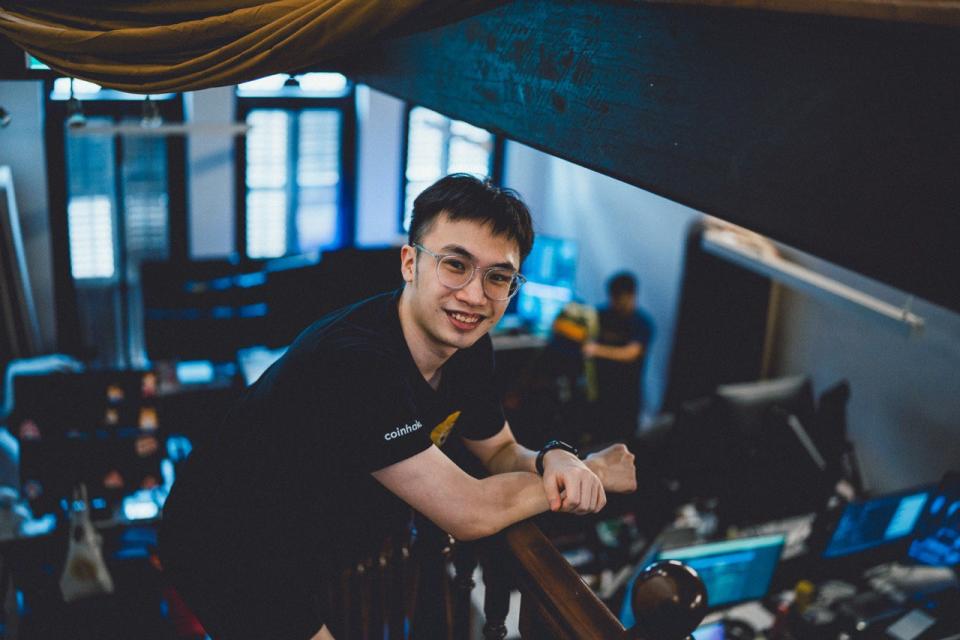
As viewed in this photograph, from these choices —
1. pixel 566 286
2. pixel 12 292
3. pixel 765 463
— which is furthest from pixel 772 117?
pixel 566 286

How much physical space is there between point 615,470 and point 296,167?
660 centimetres

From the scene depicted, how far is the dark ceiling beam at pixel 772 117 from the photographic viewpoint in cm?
97

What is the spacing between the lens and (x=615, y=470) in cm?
180

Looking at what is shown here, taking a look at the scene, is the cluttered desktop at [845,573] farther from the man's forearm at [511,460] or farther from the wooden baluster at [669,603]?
the wooden baluster at [669,603]

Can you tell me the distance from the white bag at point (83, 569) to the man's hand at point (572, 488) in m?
3.10

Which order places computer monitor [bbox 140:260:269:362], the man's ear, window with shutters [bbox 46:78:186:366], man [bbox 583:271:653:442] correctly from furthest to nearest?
window with shutters [bbox 46:78:186:366] < man [bbox 583:271:653:442] < computer monitor [bbox 140:260:269:362] < the man's ear

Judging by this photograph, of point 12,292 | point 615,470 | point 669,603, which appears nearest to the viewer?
point 669,603

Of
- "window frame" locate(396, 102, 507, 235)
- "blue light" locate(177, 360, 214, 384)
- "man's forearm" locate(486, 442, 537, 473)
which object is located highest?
"man's forearm" locate(486, 442, 537, 473)

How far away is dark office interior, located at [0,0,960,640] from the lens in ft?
3.68

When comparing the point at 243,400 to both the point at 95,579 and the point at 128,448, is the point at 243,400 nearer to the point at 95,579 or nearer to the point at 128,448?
the point at 95,579

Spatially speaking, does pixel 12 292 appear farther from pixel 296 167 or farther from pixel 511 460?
pixel 511 460

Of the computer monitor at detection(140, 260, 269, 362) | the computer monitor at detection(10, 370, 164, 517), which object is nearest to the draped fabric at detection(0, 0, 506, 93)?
the computer monitor at detection(10, 370, 164, 517)

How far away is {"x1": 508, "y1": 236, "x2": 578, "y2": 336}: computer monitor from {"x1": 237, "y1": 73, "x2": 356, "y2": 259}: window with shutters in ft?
5.72

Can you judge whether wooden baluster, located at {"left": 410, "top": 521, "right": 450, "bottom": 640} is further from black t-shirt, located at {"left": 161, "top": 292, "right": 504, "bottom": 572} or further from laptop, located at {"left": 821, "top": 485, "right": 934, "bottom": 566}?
laptop, located at {"left": 821, "top": 485, "right": 934, "bottom": 566}
